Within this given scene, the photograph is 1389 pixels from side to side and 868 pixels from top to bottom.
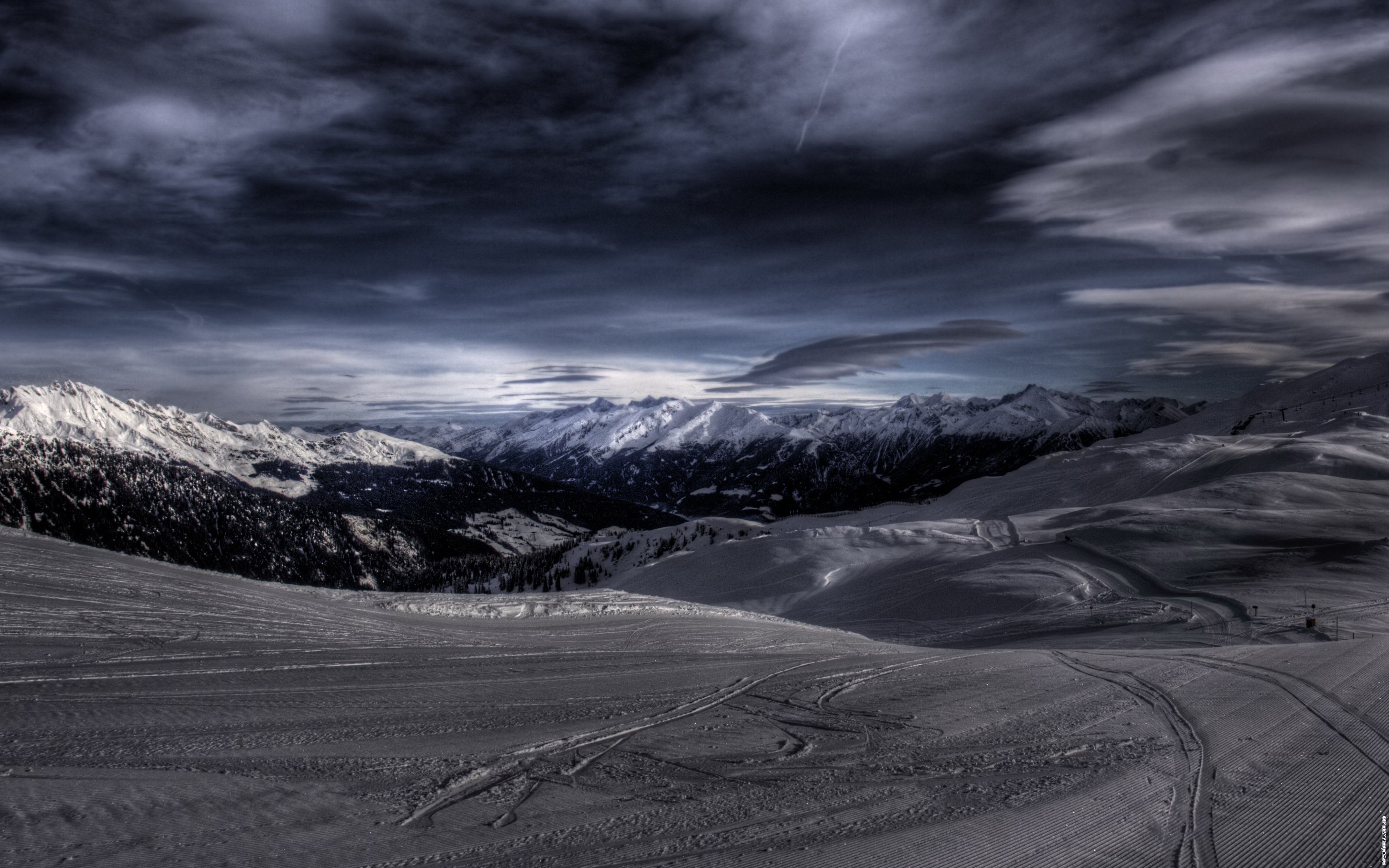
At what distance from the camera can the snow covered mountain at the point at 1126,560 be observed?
22516mm

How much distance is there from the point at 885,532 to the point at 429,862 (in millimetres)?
42961

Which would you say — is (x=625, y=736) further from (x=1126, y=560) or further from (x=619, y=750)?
(x=1126, y=560)

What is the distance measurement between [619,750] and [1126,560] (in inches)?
1196

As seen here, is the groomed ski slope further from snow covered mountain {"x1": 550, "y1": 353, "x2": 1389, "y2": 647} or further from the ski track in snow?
snow covered mountain {"x1": 550, "y1": 353, "x2": 1389, "y2": 647}

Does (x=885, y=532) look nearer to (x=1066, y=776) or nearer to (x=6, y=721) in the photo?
(x=1066, y=776)

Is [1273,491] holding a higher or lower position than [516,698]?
higher

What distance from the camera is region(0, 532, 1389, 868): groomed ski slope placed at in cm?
520

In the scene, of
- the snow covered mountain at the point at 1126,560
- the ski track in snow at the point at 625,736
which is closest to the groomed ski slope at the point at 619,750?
the ski track in snow at the point at 625,736

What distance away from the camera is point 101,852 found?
4.72 meters

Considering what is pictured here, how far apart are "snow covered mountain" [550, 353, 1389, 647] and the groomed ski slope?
10.7m

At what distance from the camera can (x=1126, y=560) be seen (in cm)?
3022

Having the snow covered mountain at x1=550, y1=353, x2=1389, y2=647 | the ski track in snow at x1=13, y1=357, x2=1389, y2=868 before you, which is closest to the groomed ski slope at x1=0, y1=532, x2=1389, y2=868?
the ski track in snow at x1=13, y1=357, x2=1389, y2=868

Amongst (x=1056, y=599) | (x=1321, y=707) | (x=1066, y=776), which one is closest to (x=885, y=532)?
(x=1056, y=599)

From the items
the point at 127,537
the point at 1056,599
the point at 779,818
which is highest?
the point at 779,818
